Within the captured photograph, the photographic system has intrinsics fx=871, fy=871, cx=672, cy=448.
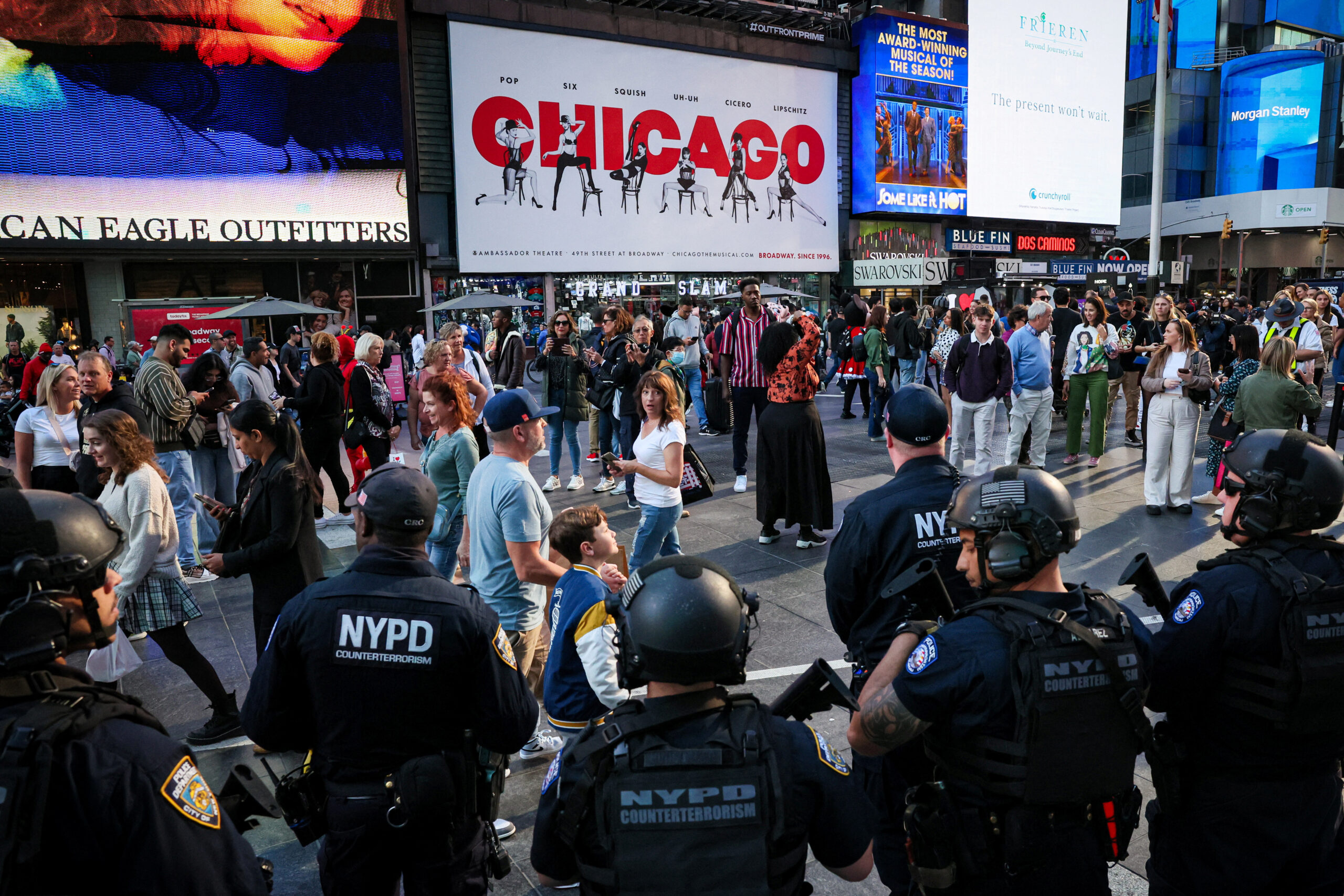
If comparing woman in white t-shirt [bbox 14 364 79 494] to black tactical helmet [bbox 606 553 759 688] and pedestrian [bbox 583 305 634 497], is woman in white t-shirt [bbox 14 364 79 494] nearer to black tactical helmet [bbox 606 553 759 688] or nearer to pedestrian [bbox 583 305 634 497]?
pedestrian [bbox 583 305 634 497]

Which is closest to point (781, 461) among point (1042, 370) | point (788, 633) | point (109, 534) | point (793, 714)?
point (788, 633)

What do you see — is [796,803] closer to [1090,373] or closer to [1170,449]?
[1170,449]

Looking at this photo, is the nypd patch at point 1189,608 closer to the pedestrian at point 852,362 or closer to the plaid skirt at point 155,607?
the plaid skirt at point 155,607

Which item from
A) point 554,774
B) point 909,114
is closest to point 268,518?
point 554,774

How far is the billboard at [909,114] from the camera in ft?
97.6

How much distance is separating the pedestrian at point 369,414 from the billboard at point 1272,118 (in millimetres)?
57993

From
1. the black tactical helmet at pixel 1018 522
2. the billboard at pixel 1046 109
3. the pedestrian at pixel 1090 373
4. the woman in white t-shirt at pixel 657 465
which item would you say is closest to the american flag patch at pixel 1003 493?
the black tactical helmet at pixel 1018 522

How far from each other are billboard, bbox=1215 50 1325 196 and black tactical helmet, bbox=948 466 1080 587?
60.5 meters

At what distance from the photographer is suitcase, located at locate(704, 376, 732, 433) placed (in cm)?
1251

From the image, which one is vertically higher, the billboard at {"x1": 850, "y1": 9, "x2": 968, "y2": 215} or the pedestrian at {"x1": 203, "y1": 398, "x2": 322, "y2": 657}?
the billboard at {"x1": 850, "y1": 9, "x2": 968, "y2": 215}

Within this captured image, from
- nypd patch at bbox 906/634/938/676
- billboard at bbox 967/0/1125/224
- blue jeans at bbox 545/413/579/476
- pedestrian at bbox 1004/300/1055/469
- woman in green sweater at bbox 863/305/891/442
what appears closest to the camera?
nypd patch at bbox 906/634/938/676

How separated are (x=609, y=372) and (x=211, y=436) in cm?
394

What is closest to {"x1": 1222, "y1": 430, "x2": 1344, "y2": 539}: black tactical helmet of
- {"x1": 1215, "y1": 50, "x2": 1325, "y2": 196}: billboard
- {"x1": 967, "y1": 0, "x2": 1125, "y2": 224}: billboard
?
{"x1": 967, "y1": 0, "x2": 1125, "y2": 224}: billboard

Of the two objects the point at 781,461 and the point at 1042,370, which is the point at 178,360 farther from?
the point at 1042,370
